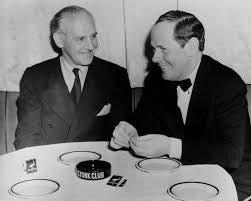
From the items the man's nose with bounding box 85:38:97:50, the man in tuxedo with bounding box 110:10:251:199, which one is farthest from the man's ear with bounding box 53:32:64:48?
the man in tuxedo with bounding box 110:10:251:199

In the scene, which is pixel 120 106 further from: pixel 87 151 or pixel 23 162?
pixel 23 162

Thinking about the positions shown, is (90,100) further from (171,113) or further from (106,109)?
(171,113)

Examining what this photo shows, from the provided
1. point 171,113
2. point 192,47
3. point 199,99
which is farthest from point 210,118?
point 192,47

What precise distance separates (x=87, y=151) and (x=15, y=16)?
88cm

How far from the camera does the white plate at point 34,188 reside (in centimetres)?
99

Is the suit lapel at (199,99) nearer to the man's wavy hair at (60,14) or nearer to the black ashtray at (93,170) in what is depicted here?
the black ashtray at (93,170)

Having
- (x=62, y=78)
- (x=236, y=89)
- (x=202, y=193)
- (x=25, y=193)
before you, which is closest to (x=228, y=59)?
(x=236, y=89)

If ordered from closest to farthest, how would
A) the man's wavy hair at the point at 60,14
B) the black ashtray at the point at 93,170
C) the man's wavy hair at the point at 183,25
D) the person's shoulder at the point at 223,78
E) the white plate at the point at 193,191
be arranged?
the white plate at the point at 193,191, the black ashtray at the point at 93,170, the person's shoulder at the point at 223,78, the man's wavy hair at the point at 183,25, the man's wavy hair at the point at 60,14

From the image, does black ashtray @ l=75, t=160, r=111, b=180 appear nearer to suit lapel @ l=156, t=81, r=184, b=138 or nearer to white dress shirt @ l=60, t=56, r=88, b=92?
suit lapel @ l=156, t=81, r=184, b=138

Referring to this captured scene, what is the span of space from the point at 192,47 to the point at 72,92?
63 centimetres

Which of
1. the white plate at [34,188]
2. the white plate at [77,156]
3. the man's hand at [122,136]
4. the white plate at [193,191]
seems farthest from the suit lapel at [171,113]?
the white plate at [34,188]

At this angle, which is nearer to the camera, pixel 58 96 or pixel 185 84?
pixel 185 84

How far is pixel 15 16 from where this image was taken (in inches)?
72.9

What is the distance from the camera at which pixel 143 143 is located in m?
1.24
